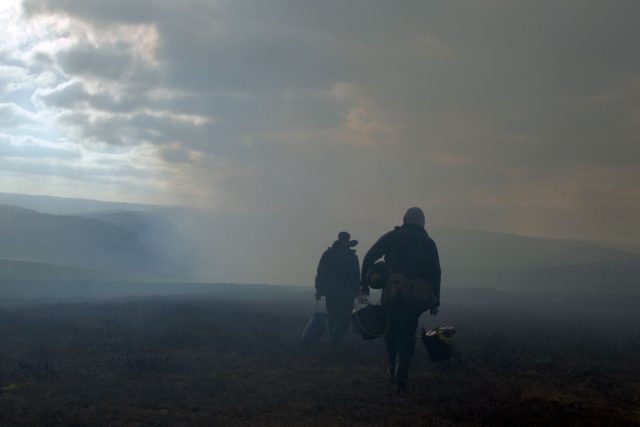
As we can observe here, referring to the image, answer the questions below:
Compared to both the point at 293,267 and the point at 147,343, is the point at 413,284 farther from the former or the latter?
the point at 293,267

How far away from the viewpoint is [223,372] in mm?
10680

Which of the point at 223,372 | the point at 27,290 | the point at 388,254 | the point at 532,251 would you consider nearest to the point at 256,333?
the point at 223,372

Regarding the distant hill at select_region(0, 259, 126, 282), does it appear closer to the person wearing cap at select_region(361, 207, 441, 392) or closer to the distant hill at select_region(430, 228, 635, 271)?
the person wearing cap at select_region(361, 207, 441, 392)

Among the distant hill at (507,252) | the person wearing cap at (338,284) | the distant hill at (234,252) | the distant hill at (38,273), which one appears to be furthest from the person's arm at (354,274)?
the distant hill at (507,252)

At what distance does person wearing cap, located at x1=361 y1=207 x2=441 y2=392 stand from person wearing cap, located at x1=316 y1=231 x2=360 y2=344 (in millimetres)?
4213

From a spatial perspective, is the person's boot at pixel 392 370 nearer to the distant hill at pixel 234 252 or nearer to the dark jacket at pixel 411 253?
the dark jacket at pixel 411 253

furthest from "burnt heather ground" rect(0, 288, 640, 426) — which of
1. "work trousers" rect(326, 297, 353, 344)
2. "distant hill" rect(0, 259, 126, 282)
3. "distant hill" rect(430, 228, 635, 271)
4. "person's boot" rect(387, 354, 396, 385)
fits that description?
"distant hill" rect(430, 228, 635, 271)

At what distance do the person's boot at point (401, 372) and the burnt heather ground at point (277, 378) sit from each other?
7.4 inches

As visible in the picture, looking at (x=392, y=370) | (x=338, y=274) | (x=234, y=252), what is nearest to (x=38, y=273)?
(x=338, y=274)

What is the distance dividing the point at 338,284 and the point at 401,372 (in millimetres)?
5134

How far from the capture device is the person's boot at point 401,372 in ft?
30.0

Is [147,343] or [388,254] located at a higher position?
[388,254]

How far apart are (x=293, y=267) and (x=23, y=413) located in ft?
324

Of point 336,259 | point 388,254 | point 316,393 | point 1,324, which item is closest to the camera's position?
point 316,393
